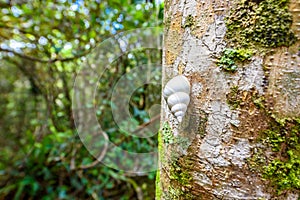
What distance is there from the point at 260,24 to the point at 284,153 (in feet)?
0.44

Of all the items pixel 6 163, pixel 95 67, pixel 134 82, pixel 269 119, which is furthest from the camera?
pixel 6 163

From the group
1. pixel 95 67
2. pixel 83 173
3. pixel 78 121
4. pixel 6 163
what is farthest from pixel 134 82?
pixel 6 163

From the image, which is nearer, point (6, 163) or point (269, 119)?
point (269, 119)

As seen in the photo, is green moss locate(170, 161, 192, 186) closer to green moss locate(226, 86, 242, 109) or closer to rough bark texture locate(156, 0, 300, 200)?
rough bark texture locate(156, 0, 300, 200)

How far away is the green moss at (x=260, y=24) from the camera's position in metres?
0.24

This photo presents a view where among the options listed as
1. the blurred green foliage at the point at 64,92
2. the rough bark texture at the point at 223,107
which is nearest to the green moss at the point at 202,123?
the rough bark texture at the point at 223,107

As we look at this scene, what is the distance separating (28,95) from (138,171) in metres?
1.21

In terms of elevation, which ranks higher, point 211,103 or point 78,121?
point 211,103

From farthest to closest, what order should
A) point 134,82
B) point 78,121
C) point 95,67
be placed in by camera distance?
point 78,121 < point 95,67 < point 134,82

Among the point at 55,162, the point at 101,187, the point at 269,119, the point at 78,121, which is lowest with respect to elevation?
the point at 101,187

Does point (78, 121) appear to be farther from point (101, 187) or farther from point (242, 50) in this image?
point (242, 50)

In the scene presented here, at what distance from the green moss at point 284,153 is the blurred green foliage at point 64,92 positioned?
106 cm

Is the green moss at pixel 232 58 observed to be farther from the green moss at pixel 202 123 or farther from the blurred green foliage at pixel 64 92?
the blurred green foliage at pixel 64 92

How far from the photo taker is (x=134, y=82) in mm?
1367
